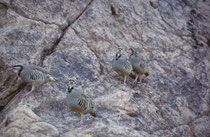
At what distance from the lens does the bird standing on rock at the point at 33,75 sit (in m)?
7.08

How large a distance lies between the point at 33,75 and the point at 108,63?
2.49 m

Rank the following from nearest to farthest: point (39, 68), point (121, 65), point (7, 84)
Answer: point (39, 68) < point (7, 84) < point (121, 65)

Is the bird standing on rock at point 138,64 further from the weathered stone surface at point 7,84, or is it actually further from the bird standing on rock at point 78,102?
the weathered stone surface at point 7,84

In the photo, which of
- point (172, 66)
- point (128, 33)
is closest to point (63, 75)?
point (128, 33)

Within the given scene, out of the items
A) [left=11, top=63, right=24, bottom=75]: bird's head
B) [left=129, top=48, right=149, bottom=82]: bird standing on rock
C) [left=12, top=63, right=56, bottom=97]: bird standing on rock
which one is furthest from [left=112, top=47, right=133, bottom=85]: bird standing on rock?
[left=11, top=63, right=24, bottom=75]: bird's head

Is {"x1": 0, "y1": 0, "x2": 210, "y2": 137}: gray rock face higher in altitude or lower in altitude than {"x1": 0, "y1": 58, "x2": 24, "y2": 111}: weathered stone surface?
higher

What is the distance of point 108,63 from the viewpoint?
345 inches

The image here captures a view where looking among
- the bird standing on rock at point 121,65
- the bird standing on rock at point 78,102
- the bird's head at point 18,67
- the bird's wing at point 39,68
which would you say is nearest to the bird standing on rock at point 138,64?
the bird standing on rock at point 121,65

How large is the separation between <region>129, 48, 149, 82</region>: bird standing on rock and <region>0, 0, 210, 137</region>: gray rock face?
35 centimetres

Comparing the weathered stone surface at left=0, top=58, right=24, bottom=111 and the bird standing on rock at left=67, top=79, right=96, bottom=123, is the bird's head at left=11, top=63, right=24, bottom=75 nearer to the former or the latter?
the weathered stone surface at left=0, top=58, right=24, bottom=111

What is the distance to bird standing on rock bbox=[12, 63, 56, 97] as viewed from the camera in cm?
708

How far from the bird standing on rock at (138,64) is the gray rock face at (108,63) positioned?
0.35 metres

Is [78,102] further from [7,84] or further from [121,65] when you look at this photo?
[7,84]

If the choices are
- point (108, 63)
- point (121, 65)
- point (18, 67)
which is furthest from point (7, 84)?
point (121, 65)
